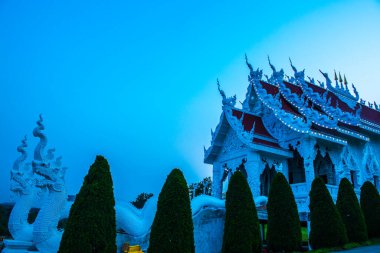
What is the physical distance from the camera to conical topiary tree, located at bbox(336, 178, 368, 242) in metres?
10.5

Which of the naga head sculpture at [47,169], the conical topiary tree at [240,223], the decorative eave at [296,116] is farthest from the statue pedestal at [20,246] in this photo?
the decorative eave at [296,116]

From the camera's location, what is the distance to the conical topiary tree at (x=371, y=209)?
11508mm

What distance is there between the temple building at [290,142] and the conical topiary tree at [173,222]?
6.50 metres

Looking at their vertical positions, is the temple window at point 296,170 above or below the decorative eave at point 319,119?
below

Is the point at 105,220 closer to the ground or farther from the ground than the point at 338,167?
closer to the ground

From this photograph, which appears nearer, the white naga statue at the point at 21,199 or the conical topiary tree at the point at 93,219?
the conical topiary tree at the point at 93,219

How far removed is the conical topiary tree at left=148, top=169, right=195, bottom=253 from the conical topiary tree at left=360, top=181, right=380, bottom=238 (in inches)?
299

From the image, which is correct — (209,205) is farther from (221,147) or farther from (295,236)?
(221,147)

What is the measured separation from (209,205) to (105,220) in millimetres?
4153

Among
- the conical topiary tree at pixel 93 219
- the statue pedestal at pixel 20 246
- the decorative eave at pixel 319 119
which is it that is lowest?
the statue pedestal at pixel 20 246

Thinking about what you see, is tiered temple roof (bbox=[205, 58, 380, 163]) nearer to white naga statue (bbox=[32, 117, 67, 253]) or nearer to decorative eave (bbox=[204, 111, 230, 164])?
decorative eave (bbox=[204, 111, 230, 164])

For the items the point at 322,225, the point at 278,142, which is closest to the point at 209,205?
the point at 322,225

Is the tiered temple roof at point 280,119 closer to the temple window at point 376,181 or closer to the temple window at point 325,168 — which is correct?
the temple window at point 325,168

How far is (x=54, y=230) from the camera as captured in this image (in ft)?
24.0
